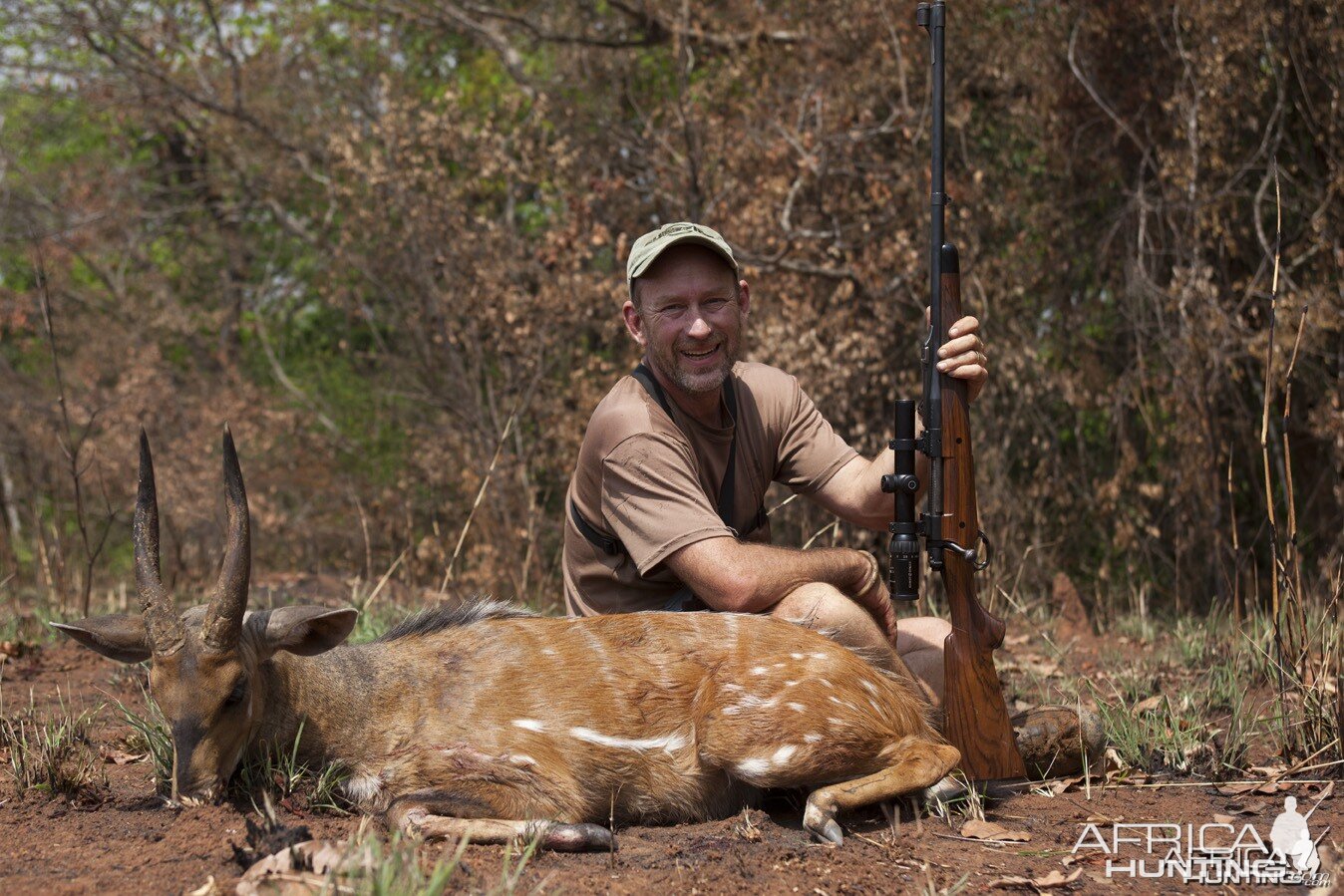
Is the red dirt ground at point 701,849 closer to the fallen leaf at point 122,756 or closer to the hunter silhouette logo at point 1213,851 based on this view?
the hunter silhouette logo at point 1213,851

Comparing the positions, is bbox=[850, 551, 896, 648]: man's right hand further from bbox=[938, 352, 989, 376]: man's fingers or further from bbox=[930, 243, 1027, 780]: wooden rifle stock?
bbox=[938, 352, 989, 376]: man's fingers

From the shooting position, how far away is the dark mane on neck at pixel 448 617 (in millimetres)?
5125

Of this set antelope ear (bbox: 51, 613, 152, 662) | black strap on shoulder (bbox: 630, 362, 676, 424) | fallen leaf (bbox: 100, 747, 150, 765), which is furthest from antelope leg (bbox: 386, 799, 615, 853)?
black strap on shoulder (bbox: 630, 362, 676, 424)

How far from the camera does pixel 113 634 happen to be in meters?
4.52

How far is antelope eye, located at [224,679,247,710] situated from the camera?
4258 millimetres

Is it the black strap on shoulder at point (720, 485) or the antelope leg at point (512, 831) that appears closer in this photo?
the antelope leg at point (512, 831)

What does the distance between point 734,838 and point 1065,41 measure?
8.54m

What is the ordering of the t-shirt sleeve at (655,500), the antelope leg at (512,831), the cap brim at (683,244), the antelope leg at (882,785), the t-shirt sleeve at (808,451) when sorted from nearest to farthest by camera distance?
the antelope leg at (512,831) → the antelope leg at (882,785) → the t-shirt sleeve at (655,500) → the cap brim at (683,244) → the t-shirt sleeve at (808,451)

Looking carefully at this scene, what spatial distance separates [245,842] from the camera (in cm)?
389

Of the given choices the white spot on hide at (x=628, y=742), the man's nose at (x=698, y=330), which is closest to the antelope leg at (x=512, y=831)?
the white spot on hide at (x=628, y=742)

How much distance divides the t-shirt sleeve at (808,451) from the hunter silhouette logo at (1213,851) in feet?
6.46

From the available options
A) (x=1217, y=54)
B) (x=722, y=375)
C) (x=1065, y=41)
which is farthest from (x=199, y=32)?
(x=722, y=375)

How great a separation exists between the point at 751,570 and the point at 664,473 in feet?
1.67

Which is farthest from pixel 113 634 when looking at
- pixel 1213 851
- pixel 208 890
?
pixel 1213 851
